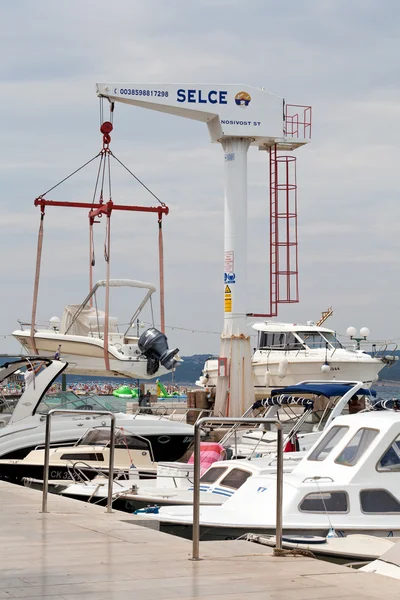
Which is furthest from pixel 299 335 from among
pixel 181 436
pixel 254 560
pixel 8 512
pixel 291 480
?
pixel 254 560

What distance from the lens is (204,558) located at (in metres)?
7.59

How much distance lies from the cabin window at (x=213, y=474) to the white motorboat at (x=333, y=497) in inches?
78.4

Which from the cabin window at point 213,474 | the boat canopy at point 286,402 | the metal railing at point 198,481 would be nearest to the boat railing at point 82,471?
the cabin window at point 213,474

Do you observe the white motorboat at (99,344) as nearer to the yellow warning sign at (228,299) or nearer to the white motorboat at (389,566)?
the yellow warning sign at (228,299)

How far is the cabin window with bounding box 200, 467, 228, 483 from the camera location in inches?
604

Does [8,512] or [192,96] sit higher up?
[192,96]

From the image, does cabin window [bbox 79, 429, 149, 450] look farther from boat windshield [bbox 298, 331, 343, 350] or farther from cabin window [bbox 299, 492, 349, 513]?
boat windshield [bbox 298, 331, 343, 350]

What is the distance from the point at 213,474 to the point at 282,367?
20.6 meters

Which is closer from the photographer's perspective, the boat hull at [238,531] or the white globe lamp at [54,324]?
the boat hull at [238,531]

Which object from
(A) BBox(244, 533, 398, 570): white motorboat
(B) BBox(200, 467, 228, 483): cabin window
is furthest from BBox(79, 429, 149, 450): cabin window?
(A) BBox(244, 533, 398, 570): white motorboat

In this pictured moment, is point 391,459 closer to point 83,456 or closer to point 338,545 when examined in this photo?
point 338,545

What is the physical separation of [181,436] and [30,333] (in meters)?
12.6

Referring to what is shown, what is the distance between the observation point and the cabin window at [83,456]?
18.3 m

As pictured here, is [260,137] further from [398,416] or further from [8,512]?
[8,512]
